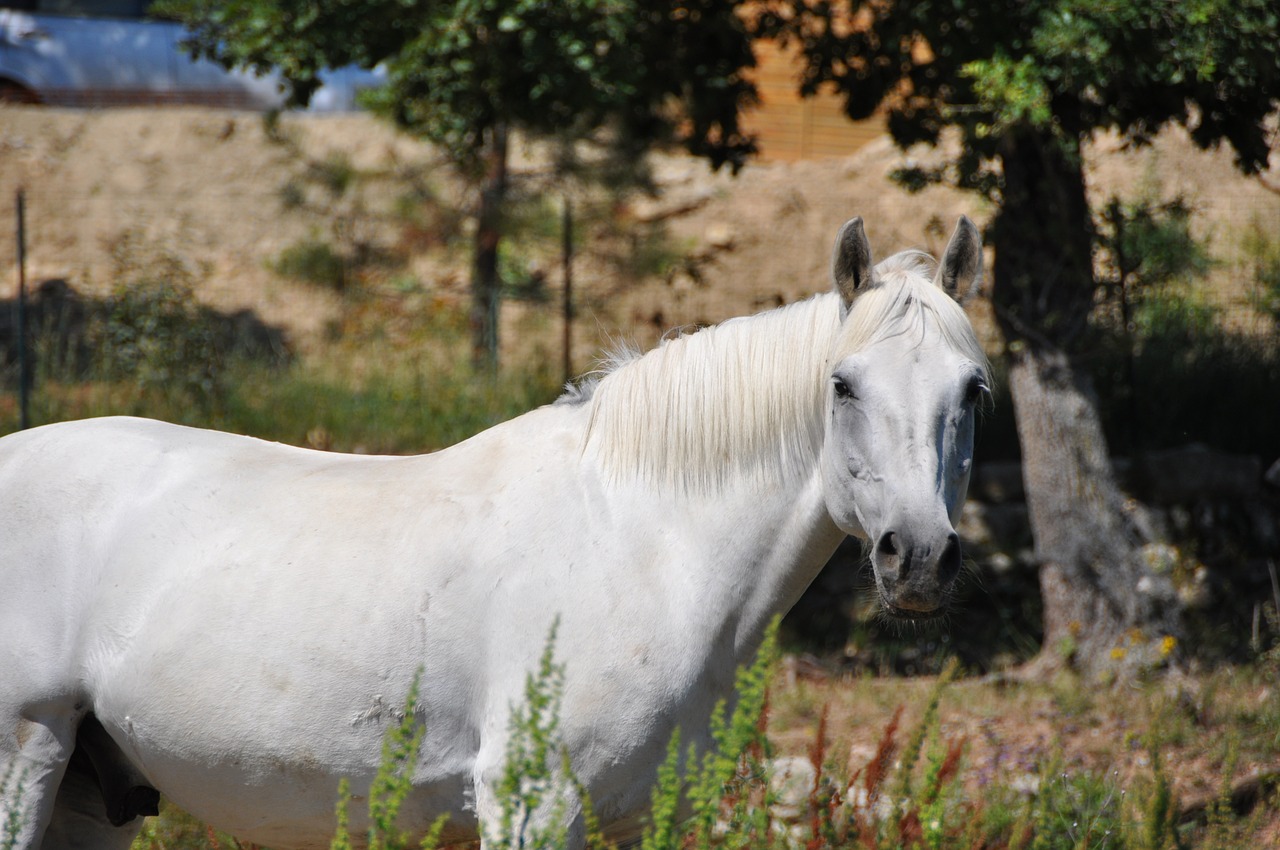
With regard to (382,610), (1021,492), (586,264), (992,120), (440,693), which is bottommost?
(1021,492)

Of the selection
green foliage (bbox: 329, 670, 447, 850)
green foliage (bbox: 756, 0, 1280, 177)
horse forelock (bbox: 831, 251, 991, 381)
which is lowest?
green foliage (bbox: 329, 670, 447, 850)

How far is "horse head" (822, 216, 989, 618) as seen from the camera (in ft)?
6.72

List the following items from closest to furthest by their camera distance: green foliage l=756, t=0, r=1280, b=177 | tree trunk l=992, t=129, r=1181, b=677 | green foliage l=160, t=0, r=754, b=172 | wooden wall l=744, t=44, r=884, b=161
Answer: green foliage l=756, t=0, r=1280, b=177 < green foliage l=160, t=0, r=754, b=172 < tree trunk l=992, t=129, r=1181, b=677 < wooden wall l=744, t=44, r=884, b=161

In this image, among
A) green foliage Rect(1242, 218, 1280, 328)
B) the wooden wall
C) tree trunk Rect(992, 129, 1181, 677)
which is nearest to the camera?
tree trunk Rect(992, 129, 1181, 677)

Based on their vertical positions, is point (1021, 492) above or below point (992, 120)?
below

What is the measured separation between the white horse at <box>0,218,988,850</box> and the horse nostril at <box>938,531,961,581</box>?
0.16ft

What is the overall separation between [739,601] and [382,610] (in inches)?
30.3

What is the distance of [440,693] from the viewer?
2.23 meters

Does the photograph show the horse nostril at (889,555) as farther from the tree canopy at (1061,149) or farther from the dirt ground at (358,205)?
the dirt ground at (358,205)

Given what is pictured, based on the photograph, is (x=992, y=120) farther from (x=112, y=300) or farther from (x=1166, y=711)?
(x=112, y=300)

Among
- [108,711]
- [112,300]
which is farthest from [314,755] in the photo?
[112,300]

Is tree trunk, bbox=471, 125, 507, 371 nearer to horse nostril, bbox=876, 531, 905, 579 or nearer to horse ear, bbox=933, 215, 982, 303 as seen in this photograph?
horse ear, bbox=933, 215, 982, 303

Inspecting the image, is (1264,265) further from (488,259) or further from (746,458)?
(746,458)

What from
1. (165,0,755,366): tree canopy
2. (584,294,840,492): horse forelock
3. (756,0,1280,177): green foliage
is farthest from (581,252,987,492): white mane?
(165,0,755,366): tree canopy
